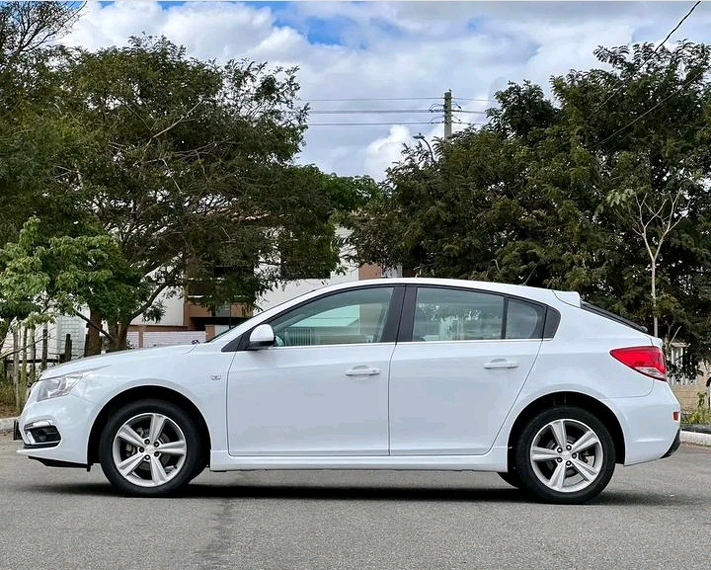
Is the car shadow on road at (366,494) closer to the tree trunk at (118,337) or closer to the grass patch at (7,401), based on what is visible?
the grass patch at (7,401)

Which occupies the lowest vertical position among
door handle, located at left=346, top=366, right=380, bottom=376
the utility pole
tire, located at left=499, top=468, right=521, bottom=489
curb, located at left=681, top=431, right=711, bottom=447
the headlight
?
curb, located at left=681, top=431, right=711, bottom=447

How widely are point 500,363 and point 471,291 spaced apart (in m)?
0.64

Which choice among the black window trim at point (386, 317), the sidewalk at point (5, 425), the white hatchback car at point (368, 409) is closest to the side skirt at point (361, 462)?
the white hatchback car at point (368, 409)

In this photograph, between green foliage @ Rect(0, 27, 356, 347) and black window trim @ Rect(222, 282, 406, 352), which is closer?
black window trim @ Rect(222, 282, 406, 352)

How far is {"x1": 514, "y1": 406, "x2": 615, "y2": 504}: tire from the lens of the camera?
8.74m

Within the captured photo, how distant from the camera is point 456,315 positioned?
9.11 m

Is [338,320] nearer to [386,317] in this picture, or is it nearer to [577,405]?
[386,317]

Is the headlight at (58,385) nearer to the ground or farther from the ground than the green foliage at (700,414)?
farther from the ground

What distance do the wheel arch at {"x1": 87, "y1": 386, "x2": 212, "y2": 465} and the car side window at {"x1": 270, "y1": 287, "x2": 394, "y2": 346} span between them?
835mm

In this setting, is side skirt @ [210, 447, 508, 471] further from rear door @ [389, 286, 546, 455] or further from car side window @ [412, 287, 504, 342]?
car side window @ [412, 287, 504, 342]

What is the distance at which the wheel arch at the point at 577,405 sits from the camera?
885cm

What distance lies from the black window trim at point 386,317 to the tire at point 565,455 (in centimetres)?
124

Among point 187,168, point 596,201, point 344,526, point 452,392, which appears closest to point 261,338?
point 452,392

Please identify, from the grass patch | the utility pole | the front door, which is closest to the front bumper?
the front door
